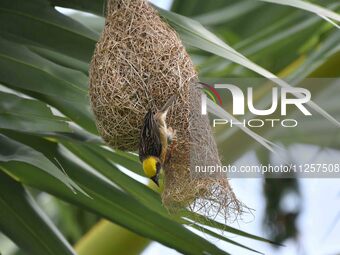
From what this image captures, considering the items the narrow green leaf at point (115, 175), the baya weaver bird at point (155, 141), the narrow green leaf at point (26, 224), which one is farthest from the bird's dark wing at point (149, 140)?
the narrow green leaf at point (26, 224)

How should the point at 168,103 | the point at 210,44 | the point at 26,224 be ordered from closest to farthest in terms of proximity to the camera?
the point at 210,44 < the point at 168,103 < the point at 26,224

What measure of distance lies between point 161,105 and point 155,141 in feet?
0.31

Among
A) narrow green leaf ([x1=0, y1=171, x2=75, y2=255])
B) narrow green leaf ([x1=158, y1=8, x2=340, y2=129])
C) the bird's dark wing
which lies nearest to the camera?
narrow green leaf ([x1=158, y1=8, x2=340, y2=129])

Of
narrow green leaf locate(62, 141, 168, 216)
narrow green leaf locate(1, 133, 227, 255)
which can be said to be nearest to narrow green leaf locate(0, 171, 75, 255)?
narrow green leaf locate(1, 133, 227, 255)

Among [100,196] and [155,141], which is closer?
[155,141]

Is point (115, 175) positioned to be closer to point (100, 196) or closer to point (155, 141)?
point (100, 196)

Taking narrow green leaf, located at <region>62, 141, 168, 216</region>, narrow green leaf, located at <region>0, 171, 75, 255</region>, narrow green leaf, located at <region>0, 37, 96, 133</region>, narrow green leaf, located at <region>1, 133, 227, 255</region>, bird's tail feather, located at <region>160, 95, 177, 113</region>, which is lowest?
narrow green leaf, located at <region>0, 171, 75, 255</region>

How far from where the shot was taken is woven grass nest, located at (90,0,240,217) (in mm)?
1729

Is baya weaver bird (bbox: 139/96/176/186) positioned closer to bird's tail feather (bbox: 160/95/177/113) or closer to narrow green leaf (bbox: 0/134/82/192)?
bird's tail feather (bbox: 160/95/177/113)

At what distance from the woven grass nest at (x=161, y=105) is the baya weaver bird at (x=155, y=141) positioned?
0.02 metres

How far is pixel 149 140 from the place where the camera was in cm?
172

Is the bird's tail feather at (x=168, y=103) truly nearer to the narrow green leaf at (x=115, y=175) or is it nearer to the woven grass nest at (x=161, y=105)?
the woven grass nest at (x=161, y=105)

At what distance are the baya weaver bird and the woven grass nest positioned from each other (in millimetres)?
15

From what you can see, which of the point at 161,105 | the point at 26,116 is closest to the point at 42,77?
the point at 26,116
